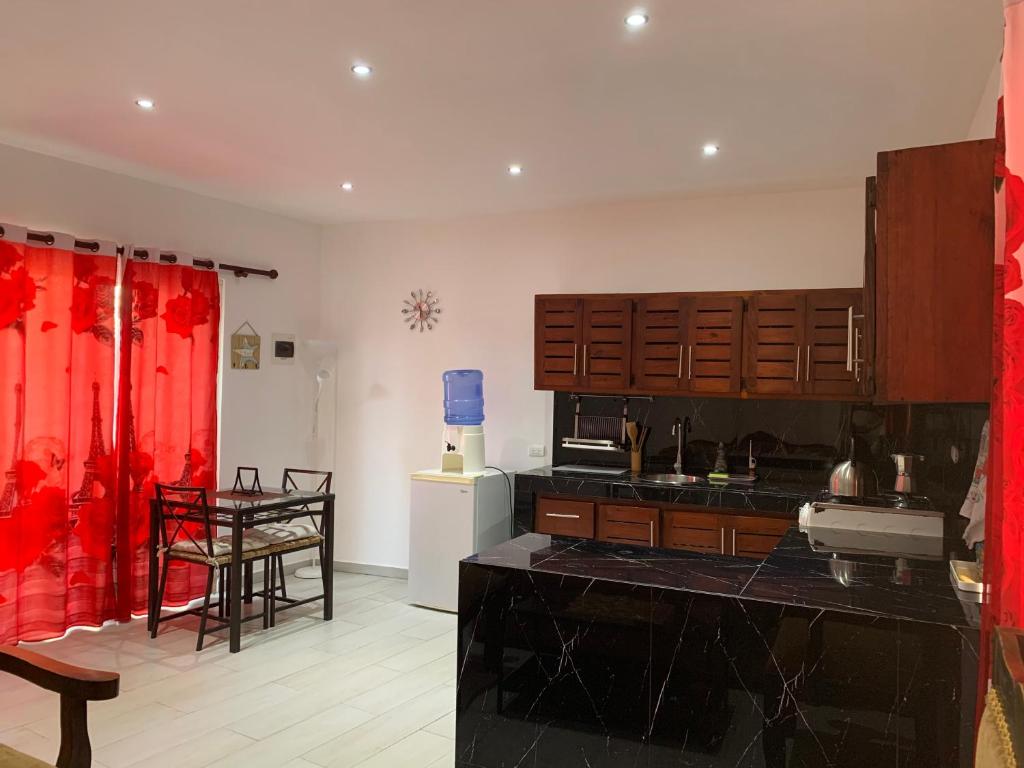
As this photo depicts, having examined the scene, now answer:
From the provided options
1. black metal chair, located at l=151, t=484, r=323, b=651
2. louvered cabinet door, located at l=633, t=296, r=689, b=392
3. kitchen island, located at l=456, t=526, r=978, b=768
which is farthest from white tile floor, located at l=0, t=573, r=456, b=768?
louvered cabinet door, located at l=633, t=296, r=689, b=392

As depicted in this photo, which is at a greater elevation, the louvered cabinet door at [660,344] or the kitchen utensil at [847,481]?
the louvered cabinet door at [660,344]

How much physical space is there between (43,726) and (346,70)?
3009 millimetres

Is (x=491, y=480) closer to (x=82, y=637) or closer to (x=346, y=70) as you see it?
(x=82, y=637)

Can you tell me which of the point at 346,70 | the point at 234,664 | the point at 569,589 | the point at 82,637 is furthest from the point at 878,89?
the point at 82,637

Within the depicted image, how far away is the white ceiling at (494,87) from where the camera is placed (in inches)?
99.1

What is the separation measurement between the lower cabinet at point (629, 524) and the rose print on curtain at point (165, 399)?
103 inches

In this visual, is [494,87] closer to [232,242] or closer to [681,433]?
[681,433]

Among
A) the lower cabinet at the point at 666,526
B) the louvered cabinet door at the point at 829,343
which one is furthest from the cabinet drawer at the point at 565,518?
the louvered cabinet door at the point at 829,343

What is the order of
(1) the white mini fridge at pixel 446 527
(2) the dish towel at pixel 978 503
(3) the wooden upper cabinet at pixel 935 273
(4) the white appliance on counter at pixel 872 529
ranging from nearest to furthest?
1. (3) the wooden upper cabinet at pixel 935 273
2. (2) the dish towel at pixel 978 503
3. (4) the white appliance on counter at pixel 872 529
4. (1) the white mini fridge at pixel 446 527

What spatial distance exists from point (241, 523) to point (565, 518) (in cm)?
193

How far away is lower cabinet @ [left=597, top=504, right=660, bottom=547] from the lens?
451cm

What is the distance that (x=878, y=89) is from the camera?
3.07 metres

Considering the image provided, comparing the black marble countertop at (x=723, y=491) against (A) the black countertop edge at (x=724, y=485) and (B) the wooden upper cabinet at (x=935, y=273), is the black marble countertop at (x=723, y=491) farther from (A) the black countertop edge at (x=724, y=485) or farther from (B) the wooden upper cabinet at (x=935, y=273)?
(B) the wooden upper cabinet at (x=935, y=273)

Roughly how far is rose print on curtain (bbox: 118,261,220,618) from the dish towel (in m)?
4.33
